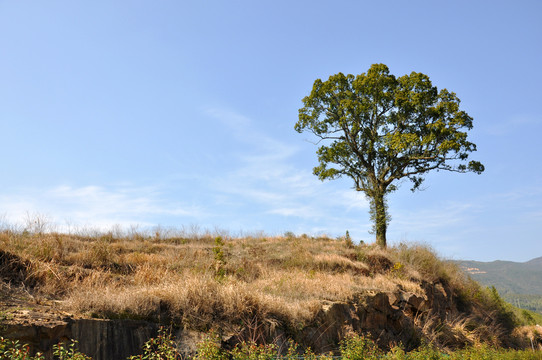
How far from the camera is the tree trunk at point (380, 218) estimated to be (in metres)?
22.7

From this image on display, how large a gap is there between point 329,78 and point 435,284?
13742 millimetres

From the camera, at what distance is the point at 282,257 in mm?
16422

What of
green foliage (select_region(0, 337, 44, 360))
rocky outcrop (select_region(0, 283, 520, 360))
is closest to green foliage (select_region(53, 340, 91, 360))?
green foliage (select_region(0, 337, 44, 360))

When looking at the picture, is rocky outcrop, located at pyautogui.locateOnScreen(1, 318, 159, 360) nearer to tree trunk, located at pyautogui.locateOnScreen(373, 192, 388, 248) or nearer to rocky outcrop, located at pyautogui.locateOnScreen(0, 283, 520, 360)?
rocky outcrop, located at pyautogui.locateOnScreen(0, 283, 520, 360)

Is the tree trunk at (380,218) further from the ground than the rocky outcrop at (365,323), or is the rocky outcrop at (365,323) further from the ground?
the tree trunk at (380,218)

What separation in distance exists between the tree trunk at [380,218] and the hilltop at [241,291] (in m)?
1.93

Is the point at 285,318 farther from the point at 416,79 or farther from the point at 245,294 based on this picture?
the point at 416,79

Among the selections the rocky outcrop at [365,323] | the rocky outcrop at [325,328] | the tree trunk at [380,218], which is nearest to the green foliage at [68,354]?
the rocky outcrop at [325,328]

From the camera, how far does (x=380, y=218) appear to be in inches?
909

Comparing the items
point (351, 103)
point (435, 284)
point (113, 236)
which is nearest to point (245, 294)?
point (113, 236)

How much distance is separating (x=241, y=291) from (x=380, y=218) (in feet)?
53.8

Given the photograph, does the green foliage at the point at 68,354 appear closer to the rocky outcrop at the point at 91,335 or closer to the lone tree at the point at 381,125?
the rocky outcrop at the point at 91,335

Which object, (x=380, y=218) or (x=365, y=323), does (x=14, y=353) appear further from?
(x=380, y=218)

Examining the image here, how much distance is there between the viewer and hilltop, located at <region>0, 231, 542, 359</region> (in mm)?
7040
